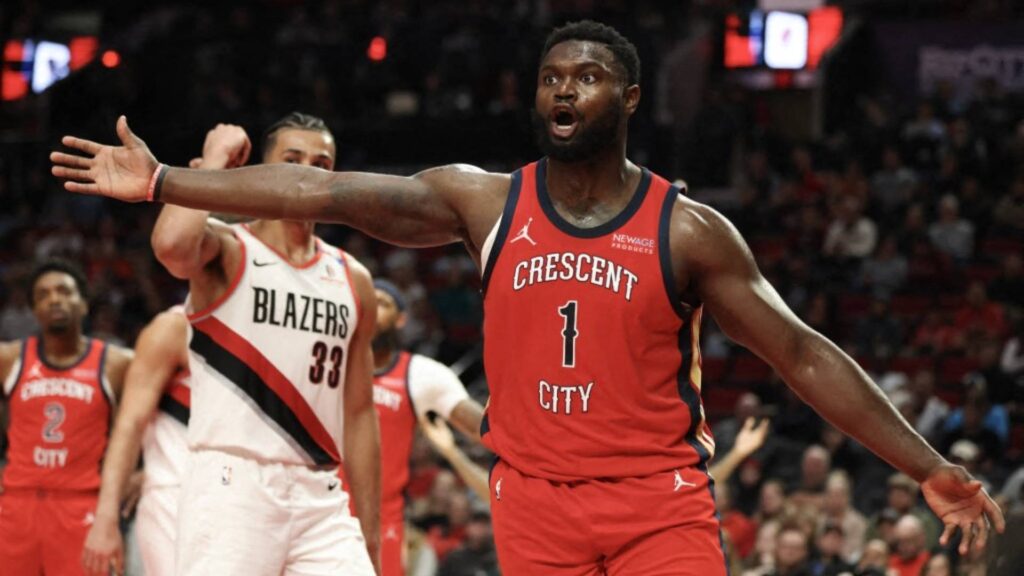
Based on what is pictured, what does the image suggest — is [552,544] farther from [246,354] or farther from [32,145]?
[32,145]

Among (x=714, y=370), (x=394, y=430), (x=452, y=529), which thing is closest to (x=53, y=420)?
(x=394, y=430)

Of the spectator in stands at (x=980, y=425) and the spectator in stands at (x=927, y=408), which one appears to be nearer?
the spectator in stands at (x=980, y=425)

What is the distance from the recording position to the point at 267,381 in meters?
Result: 5.73

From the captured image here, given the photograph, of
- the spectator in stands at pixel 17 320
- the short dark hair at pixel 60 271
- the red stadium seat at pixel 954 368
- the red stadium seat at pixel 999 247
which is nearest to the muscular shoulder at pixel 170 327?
the short dark hair at pixel 60 271

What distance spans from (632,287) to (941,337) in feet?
37.0

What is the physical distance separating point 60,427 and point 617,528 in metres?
4.74

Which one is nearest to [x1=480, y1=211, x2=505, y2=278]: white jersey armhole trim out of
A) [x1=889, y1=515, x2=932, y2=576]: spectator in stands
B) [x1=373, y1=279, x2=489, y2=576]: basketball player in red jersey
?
[x1=373, y1=279, x2=489, y2=576]: basketball player in red jersey

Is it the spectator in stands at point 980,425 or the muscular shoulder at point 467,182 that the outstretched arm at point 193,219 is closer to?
the muscular shoulder at point 467,182

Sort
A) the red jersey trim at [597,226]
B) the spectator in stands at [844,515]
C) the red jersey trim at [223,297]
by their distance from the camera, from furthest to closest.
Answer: the spectator in stands at [844,515]
the red jersey trim at [223,297]
the red jersey trim at [597,226]

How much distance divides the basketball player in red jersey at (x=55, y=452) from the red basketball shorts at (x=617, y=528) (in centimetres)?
439

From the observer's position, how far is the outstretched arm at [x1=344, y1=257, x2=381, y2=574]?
20.1ft

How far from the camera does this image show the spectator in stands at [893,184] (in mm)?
17562

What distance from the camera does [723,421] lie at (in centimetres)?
1485

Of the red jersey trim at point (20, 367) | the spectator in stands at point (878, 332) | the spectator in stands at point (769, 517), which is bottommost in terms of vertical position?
the spectator in stands at point (769, 517)
